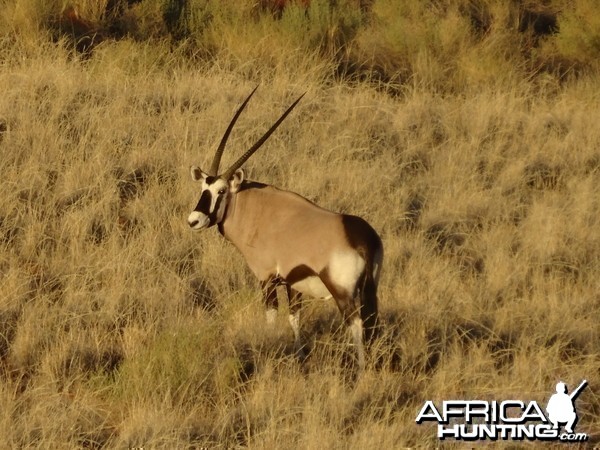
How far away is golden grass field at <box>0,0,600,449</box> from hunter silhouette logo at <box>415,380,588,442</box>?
143 millimetres

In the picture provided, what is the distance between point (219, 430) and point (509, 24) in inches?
439

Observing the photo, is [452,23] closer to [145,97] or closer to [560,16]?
[560,16]

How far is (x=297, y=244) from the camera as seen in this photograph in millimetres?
6516

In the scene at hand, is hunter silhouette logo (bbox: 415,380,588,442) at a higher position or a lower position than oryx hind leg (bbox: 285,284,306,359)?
higher

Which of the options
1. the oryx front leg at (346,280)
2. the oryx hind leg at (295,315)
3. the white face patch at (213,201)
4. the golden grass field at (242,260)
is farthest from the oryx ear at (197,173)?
the oryx front leg at (346,280)

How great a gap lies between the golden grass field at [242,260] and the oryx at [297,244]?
31 centimetres

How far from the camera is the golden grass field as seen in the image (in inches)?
236

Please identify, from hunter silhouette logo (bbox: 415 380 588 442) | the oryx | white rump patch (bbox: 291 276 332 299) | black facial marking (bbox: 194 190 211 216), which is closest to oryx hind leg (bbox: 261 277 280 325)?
the oryx

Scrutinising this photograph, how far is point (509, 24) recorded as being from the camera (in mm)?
15672

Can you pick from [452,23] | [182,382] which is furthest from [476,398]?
[452,23]

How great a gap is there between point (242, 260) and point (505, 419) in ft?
9.14

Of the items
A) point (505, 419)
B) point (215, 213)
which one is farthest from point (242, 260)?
point (505, 419)

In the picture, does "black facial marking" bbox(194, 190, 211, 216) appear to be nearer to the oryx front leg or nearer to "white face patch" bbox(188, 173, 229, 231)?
"white face patch" bbox(188, 173, 229, 231)

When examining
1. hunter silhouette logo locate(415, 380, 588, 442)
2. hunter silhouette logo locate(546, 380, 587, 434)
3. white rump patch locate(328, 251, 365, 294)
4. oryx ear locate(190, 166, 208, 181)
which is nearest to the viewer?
hunter silhouette logo locate(415, 380, 588, 442)
